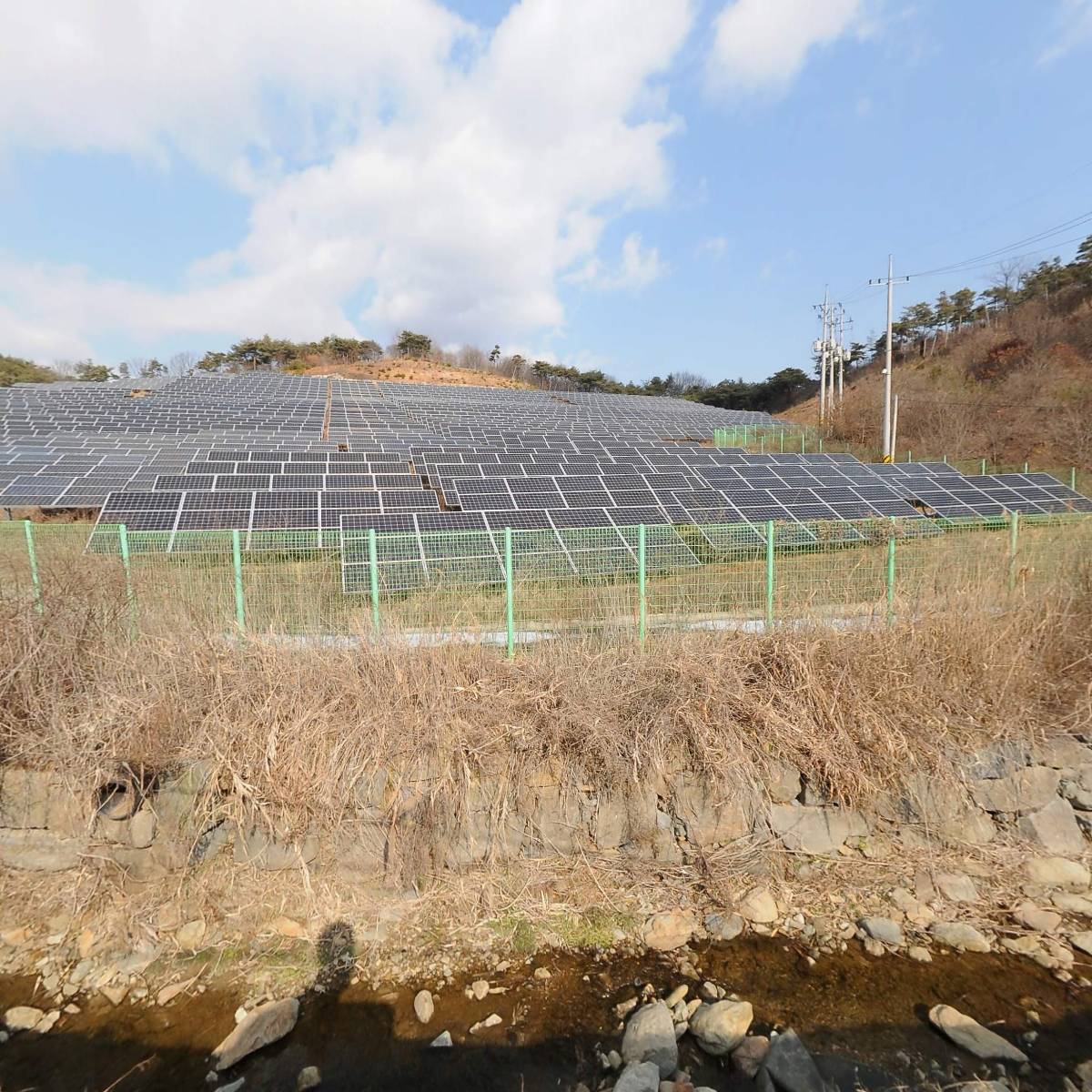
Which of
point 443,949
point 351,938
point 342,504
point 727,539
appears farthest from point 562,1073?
point 342,504

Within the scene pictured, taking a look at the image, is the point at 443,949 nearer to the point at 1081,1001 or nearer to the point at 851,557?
the point at 1081,1001

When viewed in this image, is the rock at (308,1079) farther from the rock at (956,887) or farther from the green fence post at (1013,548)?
the green fence post at (1013,548)

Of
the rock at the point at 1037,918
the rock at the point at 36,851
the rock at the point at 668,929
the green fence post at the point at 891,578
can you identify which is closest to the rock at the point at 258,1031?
the rock at the point at 36,851

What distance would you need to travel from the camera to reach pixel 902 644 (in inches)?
196

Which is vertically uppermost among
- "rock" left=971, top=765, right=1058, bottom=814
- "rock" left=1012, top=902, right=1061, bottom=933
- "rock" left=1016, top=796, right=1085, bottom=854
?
"rock" left=971, top=765, right=1058, bottom=814

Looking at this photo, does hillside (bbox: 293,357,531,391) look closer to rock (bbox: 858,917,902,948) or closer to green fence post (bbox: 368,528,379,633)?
green fence post (bbox: 368,528,379,633)

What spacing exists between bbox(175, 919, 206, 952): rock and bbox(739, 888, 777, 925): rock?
368 centimetres

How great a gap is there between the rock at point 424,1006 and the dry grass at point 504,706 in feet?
3.39

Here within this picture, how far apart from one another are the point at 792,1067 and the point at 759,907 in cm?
113

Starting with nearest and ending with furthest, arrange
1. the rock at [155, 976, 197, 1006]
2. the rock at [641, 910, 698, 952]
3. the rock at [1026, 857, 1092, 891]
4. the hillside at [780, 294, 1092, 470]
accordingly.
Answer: the rock at [155, 976, 197, 1006] < the rock at [641, 910, 698, 952] < the rock at [1026, 857, 1092, 891] < the hillside at [780, 294, 1092, 470]

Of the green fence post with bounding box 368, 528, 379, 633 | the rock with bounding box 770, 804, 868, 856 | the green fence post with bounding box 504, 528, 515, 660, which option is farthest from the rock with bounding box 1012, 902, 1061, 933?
the green fence post with bounding box 368, 528, 379, 633

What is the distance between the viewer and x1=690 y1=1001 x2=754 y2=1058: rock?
Answer: 10.5 ft

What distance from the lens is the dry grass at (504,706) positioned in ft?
13.7

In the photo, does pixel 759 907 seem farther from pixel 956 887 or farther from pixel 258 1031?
pixel 258 1031
